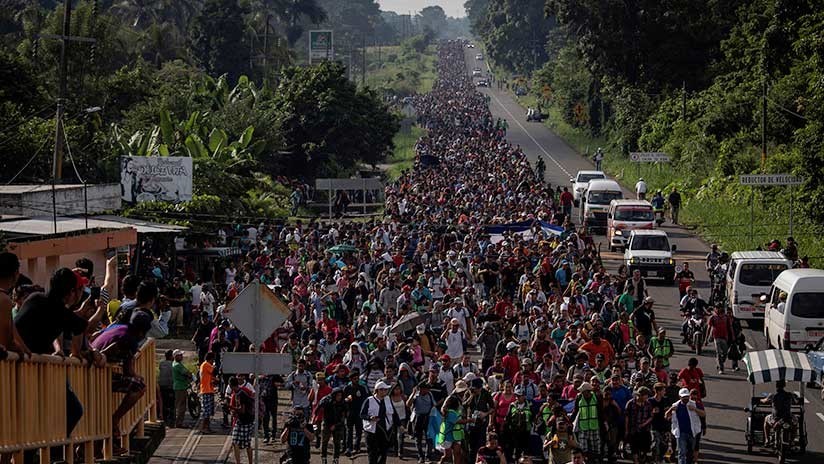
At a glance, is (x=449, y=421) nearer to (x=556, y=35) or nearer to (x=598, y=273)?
(x=598, y=273)

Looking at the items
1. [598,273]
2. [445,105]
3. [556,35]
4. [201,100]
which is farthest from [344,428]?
[556,35]

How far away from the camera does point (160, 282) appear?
3050 cm

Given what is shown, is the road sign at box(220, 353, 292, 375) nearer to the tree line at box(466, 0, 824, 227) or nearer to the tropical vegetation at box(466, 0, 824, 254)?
the tropical vegetation at box(466, 0, 824, 254)

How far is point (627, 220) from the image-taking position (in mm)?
40938

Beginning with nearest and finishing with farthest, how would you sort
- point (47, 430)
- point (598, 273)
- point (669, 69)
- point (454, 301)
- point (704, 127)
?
point (47, 430)
point (454, 301)
point (598, 273)
point (704, 127)
point (669, 69)

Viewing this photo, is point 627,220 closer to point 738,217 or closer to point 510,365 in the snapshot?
point 738,217

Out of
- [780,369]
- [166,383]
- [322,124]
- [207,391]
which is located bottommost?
[207,391]

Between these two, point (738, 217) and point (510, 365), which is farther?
point (738, 217)

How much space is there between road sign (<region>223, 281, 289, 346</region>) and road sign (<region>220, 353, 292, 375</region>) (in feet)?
1.28

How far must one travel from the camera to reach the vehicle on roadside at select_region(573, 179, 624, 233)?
152 ft

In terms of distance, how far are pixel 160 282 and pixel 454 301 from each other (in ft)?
25.6

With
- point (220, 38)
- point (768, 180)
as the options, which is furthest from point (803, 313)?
point (220, 38)

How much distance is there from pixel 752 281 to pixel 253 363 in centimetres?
1708

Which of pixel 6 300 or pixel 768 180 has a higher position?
pixel 6 300
